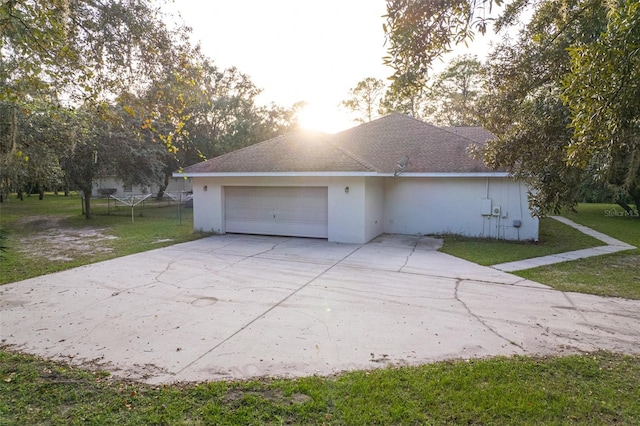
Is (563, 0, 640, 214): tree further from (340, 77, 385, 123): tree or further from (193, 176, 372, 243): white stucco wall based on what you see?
(340, 77, 385, 123): tree

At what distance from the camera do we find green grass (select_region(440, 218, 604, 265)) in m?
9.66

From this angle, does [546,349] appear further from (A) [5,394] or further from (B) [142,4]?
(B) [142,4]

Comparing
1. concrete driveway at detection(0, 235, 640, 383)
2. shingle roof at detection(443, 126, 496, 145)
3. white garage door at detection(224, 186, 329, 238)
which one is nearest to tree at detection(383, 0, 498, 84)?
concrete driveway at detection(0, 235, 640, 383)

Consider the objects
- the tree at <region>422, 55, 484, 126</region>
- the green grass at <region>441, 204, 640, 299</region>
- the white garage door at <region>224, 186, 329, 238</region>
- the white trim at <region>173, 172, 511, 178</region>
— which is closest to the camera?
the green grass at <region>441, 204, 640, 299</region>

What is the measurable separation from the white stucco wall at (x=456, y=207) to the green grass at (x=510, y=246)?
45 centimetres

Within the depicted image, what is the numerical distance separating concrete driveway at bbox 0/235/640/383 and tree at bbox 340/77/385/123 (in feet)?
84.8

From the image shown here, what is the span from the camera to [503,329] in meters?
4.84

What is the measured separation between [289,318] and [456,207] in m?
9.33

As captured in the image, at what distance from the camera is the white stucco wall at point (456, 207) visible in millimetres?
11984

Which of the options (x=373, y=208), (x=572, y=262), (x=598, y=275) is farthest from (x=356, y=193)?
(x=598, y=275)

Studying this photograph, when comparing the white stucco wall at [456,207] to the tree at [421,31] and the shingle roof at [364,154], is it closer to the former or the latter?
the shingle roof at [364,154]

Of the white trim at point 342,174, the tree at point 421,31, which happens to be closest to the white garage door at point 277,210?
the white trim at point 342,174

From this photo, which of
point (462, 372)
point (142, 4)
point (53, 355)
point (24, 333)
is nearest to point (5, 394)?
point (53, 355)

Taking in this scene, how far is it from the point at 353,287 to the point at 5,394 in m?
4.95
